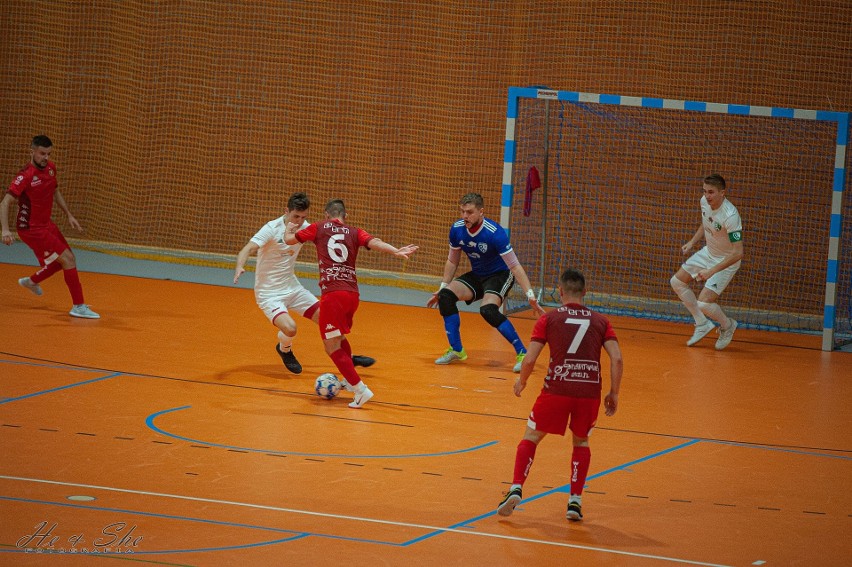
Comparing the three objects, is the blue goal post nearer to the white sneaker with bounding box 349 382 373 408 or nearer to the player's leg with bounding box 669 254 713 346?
the player's leg with bounding box 669 254 713 346

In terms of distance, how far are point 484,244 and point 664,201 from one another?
18.2 ft

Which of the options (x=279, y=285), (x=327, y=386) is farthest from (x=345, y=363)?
(x=279, y=285)

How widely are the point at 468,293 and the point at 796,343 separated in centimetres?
526

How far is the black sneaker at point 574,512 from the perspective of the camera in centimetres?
684

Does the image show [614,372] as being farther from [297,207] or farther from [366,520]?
Answer: [297,207]

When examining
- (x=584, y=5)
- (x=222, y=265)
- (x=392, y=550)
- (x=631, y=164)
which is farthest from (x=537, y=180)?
(x=392, y=550)

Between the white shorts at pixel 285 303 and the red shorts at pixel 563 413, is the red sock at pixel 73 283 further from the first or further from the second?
the red shorts at pixel 563 413

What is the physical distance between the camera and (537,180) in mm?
14922

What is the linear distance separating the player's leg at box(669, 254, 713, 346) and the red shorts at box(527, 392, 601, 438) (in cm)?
708

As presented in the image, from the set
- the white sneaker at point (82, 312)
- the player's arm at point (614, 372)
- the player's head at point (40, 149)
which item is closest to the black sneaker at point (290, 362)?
the white sneaker at point (82, 312)

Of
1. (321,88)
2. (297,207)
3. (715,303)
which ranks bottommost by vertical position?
(715,303)

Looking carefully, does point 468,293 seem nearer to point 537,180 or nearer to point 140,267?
point 537,180

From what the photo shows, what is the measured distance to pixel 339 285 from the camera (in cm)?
952

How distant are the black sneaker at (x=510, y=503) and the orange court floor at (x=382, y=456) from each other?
0.07 meters
